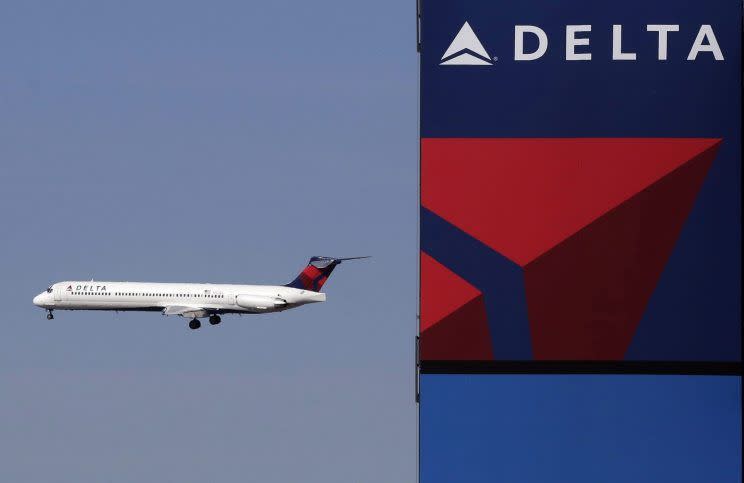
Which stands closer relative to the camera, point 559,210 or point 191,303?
point 559,210

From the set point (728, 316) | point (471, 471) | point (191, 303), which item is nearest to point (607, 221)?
point (728, 316)

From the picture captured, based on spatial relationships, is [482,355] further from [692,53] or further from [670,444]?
[692,53]

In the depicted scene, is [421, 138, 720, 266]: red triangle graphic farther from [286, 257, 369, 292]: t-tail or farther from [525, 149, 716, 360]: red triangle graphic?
[286, 257, 369, 292]: t-tail

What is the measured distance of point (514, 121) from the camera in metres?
18.5

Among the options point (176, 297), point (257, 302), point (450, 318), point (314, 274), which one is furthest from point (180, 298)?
point (450, 318)

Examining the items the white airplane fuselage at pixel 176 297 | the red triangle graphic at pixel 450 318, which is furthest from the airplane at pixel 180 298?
the red triangle graphic at pixel 450 318

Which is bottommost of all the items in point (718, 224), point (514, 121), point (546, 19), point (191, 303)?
point (191, 303)

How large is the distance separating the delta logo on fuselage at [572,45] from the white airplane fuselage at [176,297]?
248ft

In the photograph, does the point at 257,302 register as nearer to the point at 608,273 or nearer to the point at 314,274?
the point at 314,274

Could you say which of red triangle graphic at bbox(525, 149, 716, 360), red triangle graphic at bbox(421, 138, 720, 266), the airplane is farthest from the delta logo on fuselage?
the airplane

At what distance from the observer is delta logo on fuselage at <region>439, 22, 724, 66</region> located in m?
18.5

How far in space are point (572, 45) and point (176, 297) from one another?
253 ft

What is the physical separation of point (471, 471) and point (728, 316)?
378 cm

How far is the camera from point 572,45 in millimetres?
18562
